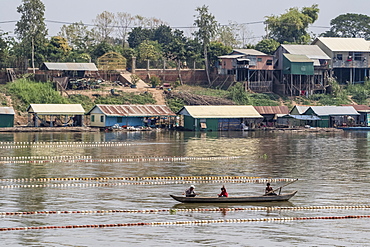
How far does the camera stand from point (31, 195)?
146 feet

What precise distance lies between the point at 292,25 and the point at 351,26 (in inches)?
997

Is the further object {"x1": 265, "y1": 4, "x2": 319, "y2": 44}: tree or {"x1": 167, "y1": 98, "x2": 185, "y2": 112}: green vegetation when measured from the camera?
{"x1": 265, "y1": 4, "x2": 319, "y2": 44}: tree

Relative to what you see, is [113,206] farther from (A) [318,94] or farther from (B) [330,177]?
(A) [318,94]

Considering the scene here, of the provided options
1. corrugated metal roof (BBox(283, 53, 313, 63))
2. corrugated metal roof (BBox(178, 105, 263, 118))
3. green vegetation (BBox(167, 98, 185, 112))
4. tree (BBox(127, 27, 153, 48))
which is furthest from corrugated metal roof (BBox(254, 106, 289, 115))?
tree (BBox(127, 27, 153, 48))

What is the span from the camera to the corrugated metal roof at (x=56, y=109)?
97613 millimetres

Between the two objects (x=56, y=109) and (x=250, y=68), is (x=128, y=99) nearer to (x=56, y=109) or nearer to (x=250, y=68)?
(x=56, y=109)

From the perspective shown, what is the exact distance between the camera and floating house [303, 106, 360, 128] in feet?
361

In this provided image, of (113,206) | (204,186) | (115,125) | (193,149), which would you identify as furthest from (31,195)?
(115,125)

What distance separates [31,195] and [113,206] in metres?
6.43

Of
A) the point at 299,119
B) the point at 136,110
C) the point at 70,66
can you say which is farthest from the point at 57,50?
the point at 299,119

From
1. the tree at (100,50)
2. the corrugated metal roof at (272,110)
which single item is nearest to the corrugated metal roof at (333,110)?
the corrugated metal roof at (272,110)

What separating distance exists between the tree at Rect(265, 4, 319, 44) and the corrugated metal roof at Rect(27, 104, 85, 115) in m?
58.2

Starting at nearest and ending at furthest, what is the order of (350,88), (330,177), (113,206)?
1. (113,206)
2. (330,177)
3. (350,88)

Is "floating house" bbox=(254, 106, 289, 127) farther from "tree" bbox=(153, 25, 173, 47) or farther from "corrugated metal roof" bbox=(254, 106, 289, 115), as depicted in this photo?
"tree" bbox=(153, 25, 173, 47)
